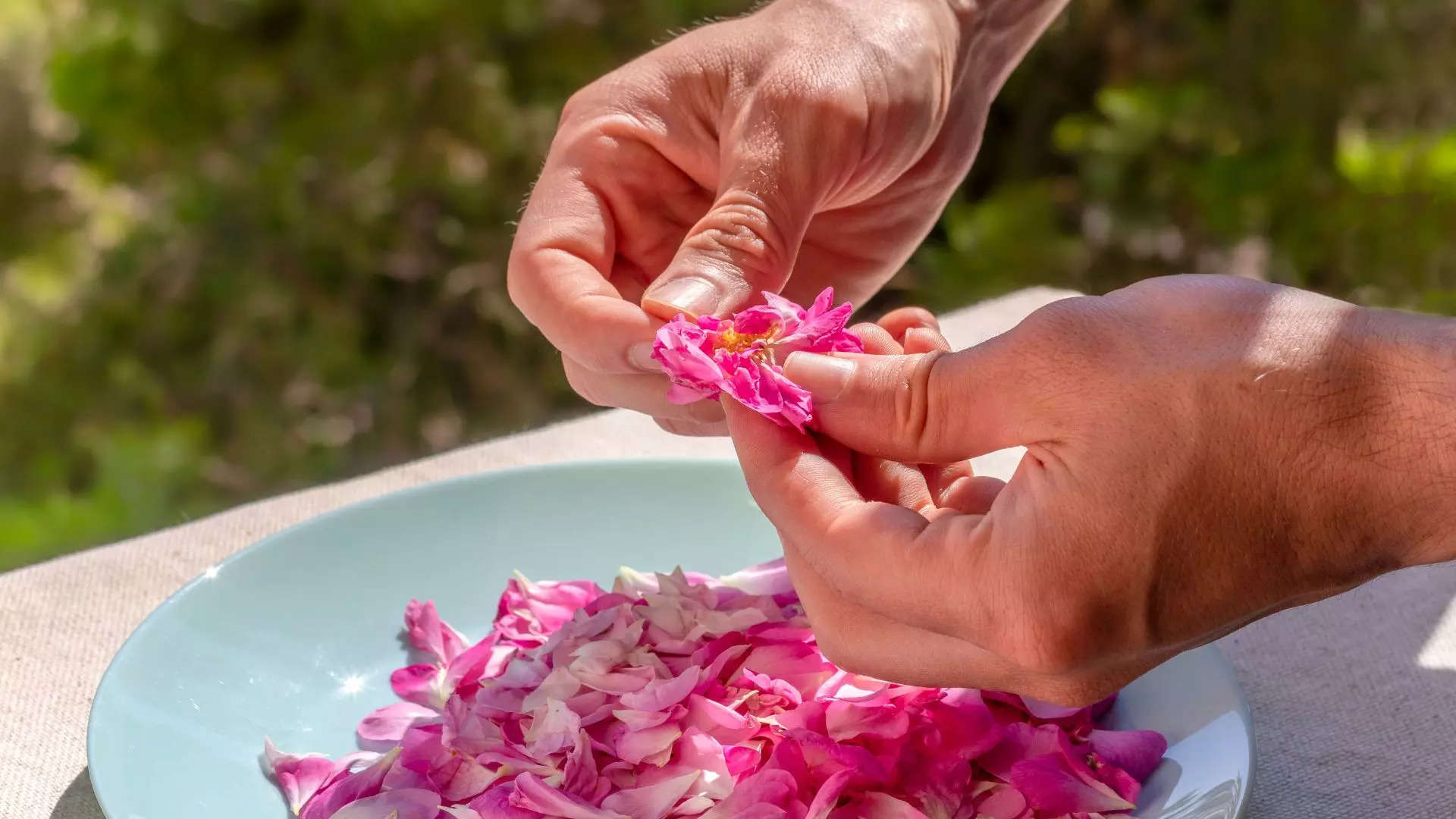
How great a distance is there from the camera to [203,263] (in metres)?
2.67

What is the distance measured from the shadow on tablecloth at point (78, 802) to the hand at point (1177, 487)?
0.51 metres

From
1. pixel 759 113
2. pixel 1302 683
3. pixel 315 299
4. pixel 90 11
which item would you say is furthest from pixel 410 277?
pixel 1302 683

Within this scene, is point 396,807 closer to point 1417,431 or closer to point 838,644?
point 838,644

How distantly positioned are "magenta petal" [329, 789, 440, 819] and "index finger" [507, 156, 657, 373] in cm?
31

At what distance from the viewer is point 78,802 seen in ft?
2.58

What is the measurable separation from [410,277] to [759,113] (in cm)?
201

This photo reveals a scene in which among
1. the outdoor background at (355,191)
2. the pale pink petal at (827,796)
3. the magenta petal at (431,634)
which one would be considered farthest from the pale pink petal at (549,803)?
the outdoor background at (355,191)

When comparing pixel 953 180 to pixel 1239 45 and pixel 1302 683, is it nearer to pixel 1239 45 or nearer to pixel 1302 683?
pixel 1302 683

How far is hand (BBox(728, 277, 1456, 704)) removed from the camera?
60 centimetres

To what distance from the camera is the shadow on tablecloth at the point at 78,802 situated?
77cm

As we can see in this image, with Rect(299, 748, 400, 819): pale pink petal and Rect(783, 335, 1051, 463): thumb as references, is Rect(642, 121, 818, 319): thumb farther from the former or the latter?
Rect(299, 748, 400, 819): pale pink petal

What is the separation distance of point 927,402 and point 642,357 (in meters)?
0.22

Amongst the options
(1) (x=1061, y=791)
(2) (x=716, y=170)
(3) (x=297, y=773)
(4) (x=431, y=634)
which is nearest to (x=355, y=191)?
(2) (x=716, y=170)

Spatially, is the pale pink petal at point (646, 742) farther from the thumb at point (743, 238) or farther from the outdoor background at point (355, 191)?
the outdoor background at point (355, 191)
